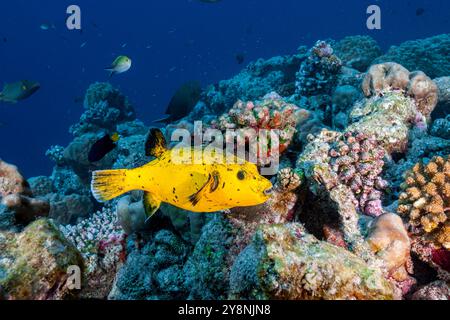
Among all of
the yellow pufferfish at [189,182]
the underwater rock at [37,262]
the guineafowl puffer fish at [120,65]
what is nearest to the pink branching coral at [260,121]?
the yellow pufferfish at [189,182]

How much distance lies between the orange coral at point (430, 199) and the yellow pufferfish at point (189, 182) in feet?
6.31

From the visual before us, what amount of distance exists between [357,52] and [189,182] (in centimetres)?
1265

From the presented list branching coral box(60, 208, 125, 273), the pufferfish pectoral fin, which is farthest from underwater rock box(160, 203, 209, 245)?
the pufferfish pectoral fin

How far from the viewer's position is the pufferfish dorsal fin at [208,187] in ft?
7.52

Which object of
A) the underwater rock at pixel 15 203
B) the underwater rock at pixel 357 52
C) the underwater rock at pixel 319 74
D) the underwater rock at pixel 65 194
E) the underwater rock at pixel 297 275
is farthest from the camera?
the underwater rock at pixel 357 52

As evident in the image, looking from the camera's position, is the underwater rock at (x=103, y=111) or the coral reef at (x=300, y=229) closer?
the coral reef at (x=300, y=229)

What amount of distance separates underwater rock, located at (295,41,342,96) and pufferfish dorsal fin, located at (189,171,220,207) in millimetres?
7292

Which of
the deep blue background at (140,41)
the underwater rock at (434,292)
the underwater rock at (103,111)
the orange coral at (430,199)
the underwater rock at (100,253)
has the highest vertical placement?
the orange coral at (430,199)

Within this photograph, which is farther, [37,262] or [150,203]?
[150,203]


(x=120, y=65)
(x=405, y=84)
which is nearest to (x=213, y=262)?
(x=405, y=84)

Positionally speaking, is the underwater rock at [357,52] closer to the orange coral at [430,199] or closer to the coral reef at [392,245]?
the orange coral at [430,199]

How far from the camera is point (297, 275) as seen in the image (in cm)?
207

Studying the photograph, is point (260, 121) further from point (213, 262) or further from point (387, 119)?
point (213, 262)

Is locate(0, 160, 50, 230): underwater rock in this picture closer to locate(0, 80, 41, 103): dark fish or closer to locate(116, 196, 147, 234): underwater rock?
locate(116, 196, 147, 234): underwater rock
